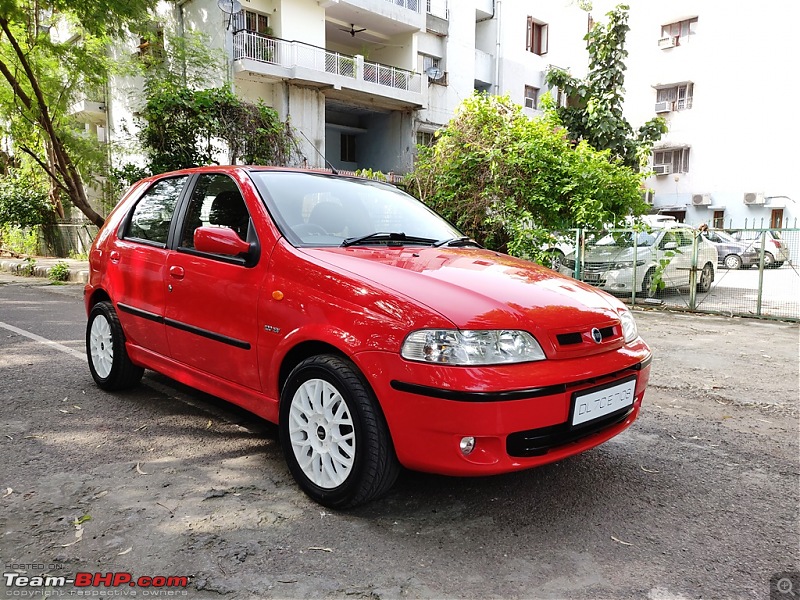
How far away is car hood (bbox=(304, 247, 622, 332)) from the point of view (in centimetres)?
251

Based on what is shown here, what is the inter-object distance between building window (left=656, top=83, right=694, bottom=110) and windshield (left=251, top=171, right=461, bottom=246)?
28.6 metres

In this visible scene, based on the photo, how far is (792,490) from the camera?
9.95ft

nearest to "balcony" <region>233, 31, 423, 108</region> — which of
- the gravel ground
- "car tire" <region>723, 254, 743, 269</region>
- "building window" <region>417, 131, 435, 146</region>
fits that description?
"building window" <region>417, 131, 435, 146</region>

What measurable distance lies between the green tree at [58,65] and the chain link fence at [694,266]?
9.70 m

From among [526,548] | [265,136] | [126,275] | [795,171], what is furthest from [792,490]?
[795,171]

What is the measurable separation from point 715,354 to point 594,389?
471 cm

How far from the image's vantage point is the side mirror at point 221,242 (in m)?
3.11

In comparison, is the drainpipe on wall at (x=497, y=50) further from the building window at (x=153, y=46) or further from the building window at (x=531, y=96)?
the building window at (x=153, y=46)

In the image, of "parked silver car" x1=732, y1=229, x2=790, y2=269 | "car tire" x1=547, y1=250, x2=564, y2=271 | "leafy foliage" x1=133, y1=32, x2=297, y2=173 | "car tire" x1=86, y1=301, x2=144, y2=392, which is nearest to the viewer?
"car tire" x1=86, y1=301, x2=144, y2=392

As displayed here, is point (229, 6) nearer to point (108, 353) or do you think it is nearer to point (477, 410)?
point (108, 353)

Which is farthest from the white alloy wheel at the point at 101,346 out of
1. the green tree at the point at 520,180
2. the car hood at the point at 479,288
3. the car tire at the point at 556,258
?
the car tire at the point at 556,258

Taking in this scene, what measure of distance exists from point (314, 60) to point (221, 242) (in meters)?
17.8

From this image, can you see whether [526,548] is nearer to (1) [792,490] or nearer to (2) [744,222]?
(1) [792,490]

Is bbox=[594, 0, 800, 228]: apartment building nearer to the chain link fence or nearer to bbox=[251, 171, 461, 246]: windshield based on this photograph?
the chain link fence
